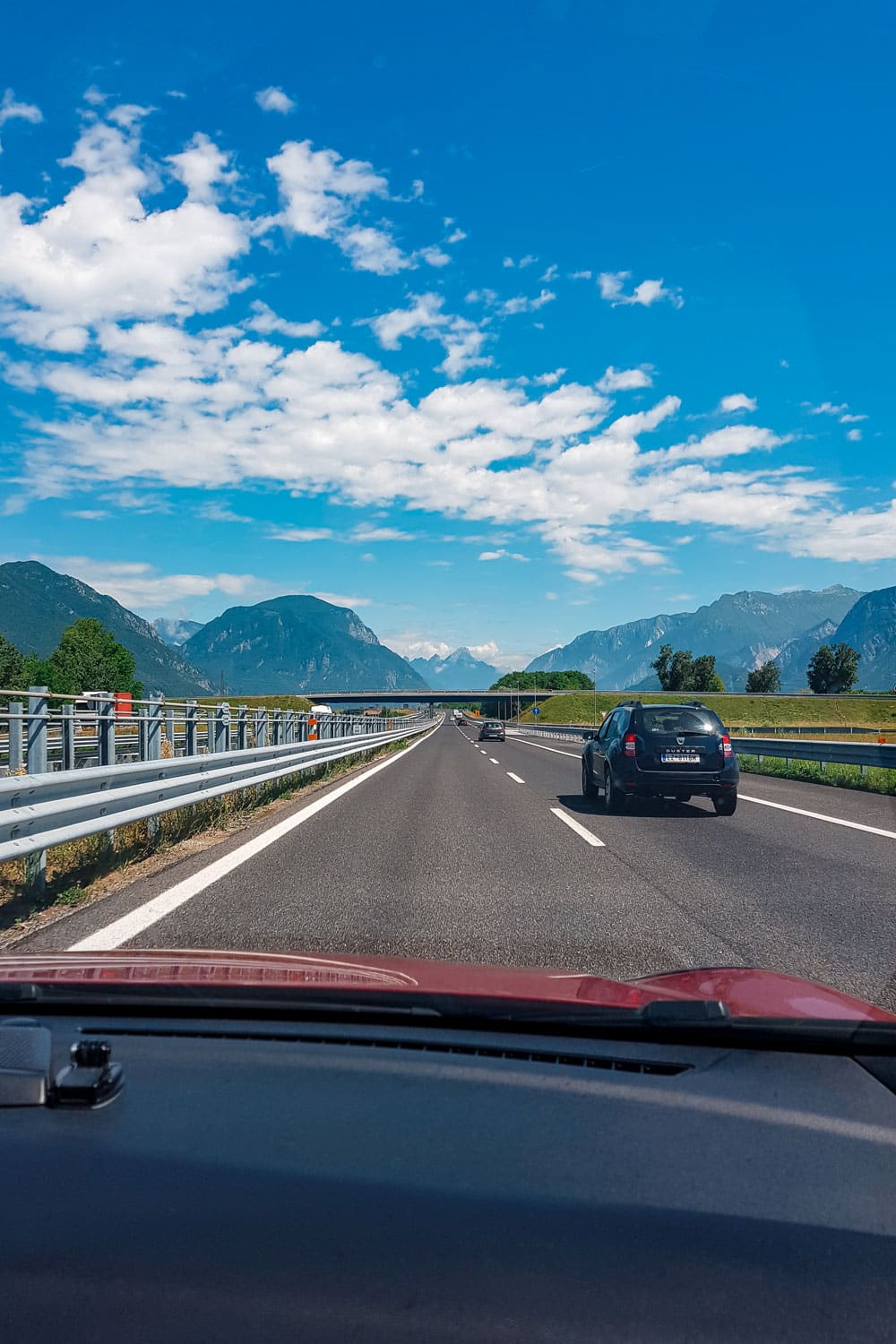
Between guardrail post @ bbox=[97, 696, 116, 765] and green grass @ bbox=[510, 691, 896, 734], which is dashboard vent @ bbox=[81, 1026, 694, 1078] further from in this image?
green grass @ bbox=[510, 691, 896, 734]

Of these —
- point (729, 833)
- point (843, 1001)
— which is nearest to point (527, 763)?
point (729, 833)

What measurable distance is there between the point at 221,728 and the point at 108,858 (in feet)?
17.4

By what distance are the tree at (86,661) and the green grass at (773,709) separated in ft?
199

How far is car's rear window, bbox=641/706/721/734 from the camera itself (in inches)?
482

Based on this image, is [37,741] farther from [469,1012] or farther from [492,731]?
[492,731]

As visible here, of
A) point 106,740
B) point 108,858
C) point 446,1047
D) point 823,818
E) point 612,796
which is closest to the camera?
point 446,1047

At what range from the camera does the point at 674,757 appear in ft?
39.5

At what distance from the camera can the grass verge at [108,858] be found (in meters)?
6.12

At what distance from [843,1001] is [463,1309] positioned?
1612 mm

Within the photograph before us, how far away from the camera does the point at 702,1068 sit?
2316 millimetres

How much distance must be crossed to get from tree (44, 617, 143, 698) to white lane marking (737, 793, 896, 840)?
12101cm

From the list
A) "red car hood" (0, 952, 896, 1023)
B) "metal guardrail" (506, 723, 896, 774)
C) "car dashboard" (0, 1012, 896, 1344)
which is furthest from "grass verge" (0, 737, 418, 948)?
"metal guardrail" (506, 723, 896, 774)

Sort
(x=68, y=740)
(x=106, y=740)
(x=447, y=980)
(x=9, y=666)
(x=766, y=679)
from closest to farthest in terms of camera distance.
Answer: (x=447, y=980)
(x=68, y=740)
(x=106, y=740)
(x=9, y=666)
(x=766, y=679)

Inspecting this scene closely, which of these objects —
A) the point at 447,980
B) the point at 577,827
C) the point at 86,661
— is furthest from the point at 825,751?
the point at 86,661
